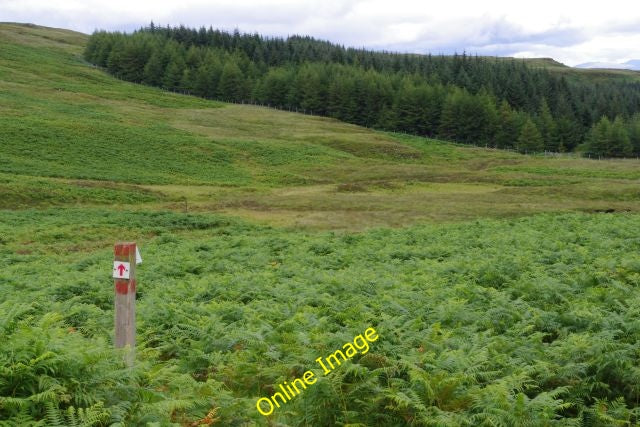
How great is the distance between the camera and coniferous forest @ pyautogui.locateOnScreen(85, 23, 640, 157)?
118 meters

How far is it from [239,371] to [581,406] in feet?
15.5

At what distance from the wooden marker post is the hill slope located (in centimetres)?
2964

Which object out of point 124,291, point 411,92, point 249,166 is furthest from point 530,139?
point 124,291

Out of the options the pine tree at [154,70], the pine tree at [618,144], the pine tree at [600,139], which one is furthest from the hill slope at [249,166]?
the pine tree at [618,144]

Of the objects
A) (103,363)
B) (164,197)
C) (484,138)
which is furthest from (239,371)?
(484,138)

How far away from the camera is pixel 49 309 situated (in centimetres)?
1285

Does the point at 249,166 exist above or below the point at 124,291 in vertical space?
below

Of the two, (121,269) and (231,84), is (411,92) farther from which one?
(121,269)

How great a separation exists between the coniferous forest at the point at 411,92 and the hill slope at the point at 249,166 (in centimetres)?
1147

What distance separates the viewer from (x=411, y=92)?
401 feet

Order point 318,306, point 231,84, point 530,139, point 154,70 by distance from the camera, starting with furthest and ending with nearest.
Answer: point 154,70
point 231,84
point 530,139
point 318,306

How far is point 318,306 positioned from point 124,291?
511 centimetres

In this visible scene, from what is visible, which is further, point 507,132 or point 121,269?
point 507,132

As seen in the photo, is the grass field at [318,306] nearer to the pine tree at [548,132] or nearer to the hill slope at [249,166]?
the hill slope at [249,166]
